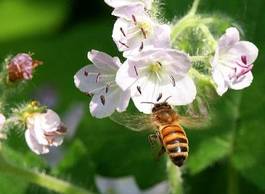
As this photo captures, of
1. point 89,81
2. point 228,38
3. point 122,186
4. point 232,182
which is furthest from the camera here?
point 122,186

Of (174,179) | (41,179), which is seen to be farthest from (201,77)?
(41,179)

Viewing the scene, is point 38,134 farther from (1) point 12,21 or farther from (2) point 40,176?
(1) point 12,21

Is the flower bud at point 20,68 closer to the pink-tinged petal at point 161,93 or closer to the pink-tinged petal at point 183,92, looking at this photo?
the pink-tinged petal at point 161,93

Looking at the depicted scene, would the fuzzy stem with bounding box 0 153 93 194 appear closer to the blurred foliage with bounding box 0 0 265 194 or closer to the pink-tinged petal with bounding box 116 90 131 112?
the blurred foliage with bounding box 0 0 265 194

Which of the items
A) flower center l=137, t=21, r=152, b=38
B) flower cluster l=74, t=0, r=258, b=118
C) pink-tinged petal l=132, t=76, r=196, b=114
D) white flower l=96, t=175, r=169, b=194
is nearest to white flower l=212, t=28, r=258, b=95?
flower cluster l=74, t=0, r=258, b=118

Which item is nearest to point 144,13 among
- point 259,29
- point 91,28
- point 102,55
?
point 102,55

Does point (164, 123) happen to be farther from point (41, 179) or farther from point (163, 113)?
point (41, 179)
